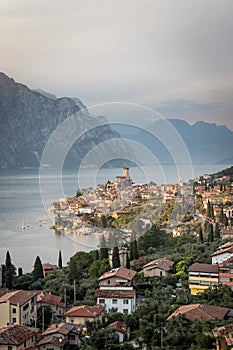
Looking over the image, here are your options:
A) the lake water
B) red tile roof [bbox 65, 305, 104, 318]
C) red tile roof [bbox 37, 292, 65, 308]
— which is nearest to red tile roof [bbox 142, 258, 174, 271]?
red tile roof [bbox 37, 292, 65, 308]

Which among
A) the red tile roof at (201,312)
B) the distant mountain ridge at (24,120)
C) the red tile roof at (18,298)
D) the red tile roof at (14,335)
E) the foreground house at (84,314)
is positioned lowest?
the red tile roof at (14,335)

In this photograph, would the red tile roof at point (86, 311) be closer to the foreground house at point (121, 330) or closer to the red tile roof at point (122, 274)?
the foreground house at point (121, 330)

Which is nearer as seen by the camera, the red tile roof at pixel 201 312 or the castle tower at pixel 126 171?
the red tile roof at pixel 201 312

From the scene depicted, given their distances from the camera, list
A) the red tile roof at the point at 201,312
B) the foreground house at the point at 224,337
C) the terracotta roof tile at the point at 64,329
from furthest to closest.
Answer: the terracotta roof tile at the point at 64,329 → the red tile roof at the point at 201,312 → the foreground house at the point at 224,337

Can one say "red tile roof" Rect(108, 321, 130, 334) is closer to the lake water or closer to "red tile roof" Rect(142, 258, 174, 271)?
"red tile roof" Rect(142, 258, 174, 271)

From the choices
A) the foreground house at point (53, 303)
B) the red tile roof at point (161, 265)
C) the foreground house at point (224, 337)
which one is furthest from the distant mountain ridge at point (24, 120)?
the foreground house at point (224, 337)

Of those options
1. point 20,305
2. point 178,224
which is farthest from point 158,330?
point 178,224

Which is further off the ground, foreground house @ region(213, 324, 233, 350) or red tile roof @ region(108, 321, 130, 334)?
foreground house @ region(213, 324, 233, 350)

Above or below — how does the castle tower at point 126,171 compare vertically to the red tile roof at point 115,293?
above
